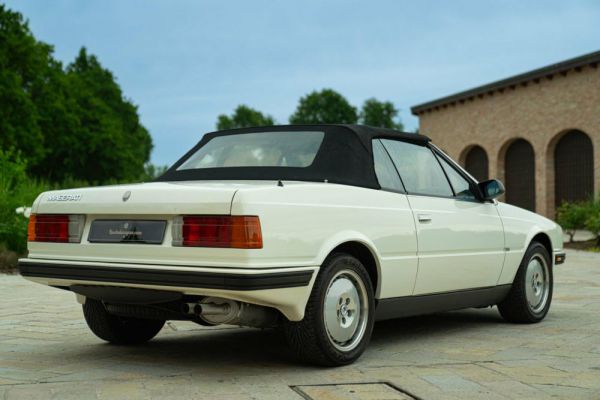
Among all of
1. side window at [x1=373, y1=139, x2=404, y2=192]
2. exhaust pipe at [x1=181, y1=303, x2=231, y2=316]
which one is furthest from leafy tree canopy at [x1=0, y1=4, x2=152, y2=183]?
exhaust pipe at [x1=181, y1=303, x2=231, y2=316]

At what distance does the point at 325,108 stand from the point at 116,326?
69978 mm

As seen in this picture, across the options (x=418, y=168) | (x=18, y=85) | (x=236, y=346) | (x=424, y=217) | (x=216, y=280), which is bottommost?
(x=236, y=346)

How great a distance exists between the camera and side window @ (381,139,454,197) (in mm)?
6059

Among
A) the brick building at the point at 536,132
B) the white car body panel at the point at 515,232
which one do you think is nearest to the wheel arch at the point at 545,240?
the white car body panel at the point at 515,232

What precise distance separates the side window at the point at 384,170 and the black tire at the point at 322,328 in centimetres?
81

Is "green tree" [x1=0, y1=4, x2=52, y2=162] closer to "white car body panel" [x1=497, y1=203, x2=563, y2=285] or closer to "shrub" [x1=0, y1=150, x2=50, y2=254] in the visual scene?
"shrub" [x1=0, y1=150, x2=50, y2=254]

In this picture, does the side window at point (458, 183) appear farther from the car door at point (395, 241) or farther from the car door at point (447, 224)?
the car door at point (395, 241)

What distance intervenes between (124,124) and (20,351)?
2151 inches

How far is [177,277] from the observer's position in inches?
180

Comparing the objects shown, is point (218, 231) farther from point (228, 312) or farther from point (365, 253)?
point (365, 253)

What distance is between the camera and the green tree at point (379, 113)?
3199 inches

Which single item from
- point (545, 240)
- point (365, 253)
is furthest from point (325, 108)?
point (365, 253)

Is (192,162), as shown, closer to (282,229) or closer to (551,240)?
(282,229)

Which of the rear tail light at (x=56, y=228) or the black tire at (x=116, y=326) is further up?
the rear tail light at (x=56, y=228)
